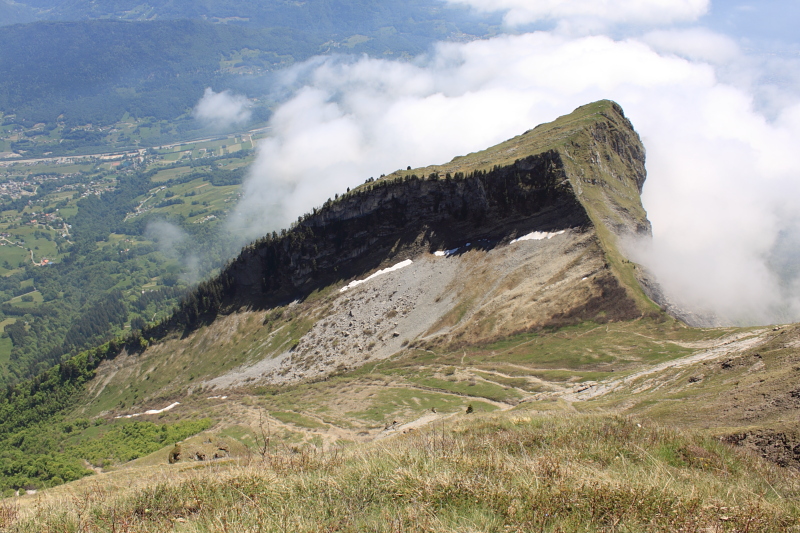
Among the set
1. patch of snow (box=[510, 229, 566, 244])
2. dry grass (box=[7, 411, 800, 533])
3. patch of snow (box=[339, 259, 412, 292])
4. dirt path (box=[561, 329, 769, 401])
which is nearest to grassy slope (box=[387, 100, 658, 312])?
patch of snow (box=[510, 229, 566, 244])

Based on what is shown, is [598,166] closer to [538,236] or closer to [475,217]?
[538,236]

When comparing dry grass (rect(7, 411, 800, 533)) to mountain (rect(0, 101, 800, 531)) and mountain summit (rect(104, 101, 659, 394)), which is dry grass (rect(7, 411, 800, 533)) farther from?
mountain summit (rect(104, 101, 659, 394))

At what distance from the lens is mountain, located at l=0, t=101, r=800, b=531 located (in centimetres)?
888

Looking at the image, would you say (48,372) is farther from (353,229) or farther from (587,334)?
(587,334)

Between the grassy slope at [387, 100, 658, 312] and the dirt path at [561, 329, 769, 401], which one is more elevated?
the grassy slope at [387, 100, 658, 312]

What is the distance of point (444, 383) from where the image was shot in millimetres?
55000

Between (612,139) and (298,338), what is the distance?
3606 inches

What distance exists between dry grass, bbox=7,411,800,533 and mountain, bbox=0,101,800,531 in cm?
7

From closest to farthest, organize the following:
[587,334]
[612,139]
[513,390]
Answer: [513,390], [587,334], [612,139]

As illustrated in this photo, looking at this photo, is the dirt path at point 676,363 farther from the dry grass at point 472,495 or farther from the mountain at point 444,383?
the dry grass at point 472,495

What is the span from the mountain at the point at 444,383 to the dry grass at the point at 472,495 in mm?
72

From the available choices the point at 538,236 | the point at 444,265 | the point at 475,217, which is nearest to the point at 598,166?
the point at 538,236

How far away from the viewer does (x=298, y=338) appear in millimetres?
89250

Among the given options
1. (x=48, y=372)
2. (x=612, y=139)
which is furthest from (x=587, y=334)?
(x=48, y=372)
